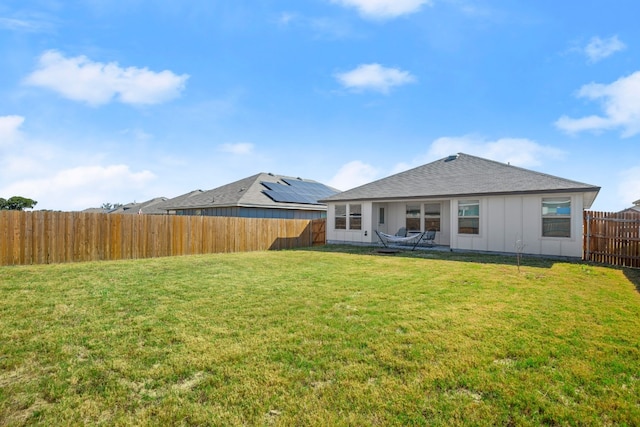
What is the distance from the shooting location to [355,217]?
1611cm

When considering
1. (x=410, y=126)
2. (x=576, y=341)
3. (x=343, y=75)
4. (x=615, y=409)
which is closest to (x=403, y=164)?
(x=410, y=126)

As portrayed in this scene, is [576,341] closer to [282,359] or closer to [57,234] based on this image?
[282,359]

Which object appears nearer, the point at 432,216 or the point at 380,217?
the point at 432,216

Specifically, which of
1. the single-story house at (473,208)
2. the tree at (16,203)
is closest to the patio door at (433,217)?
the single-story house at (473,208)

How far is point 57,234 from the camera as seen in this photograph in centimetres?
966

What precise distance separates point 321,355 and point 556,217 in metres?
11.3

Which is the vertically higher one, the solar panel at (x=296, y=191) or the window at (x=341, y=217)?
the solar panel at (x=296, y=191)

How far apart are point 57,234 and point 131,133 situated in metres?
7.07

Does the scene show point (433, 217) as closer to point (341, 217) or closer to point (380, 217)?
point (380, 217)

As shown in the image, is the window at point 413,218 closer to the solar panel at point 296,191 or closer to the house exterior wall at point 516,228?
the house exterior wall at point 516,228

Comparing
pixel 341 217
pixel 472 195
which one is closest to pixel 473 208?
pixel 472 195

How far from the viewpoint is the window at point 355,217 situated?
52.2ft

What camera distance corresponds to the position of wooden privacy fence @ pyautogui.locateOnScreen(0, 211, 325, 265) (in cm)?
914

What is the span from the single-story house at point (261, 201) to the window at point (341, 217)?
1936 mm
